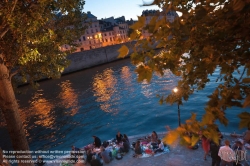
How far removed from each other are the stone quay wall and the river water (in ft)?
58.5

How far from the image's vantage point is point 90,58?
56938mm

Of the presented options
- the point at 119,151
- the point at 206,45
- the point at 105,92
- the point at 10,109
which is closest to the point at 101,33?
the point at 105,92

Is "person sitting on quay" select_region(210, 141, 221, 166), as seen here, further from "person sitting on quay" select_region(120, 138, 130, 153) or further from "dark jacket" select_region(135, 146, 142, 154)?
"person sitting on quay" select_region(120, 138, 130, 153)

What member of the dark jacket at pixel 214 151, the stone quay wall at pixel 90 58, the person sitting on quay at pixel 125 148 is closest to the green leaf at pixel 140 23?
the dark jacket at pixel 214 151

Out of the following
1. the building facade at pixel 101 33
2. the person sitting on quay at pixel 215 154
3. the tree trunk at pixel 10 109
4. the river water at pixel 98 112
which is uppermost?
the building facade at pixel 101 33

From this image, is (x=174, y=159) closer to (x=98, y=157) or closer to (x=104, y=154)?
(x=104, y=154)

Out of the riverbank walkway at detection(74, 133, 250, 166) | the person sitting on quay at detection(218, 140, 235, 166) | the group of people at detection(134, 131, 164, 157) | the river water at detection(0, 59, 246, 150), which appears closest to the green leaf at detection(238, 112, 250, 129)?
the person sitting on quay at detection(218, 140, 235, 166)

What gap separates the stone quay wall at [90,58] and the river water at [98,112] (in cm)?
1783

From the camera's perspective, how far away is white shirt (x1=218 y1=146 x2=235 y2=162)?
318 inches

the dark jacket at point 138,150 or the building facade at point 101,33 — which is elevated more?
the building facade at point 101,33

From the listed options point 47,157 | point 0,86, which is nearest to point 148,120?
point 47,157

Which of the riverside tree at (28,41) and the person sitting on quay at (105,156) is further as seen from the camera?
the person sitting on quay at (105,156)

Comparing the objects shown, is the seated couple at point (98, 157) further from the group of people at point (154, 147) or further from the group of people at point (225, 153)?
the group of people at point (225, 153)

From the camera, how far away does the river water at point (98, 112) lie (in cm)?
1777
